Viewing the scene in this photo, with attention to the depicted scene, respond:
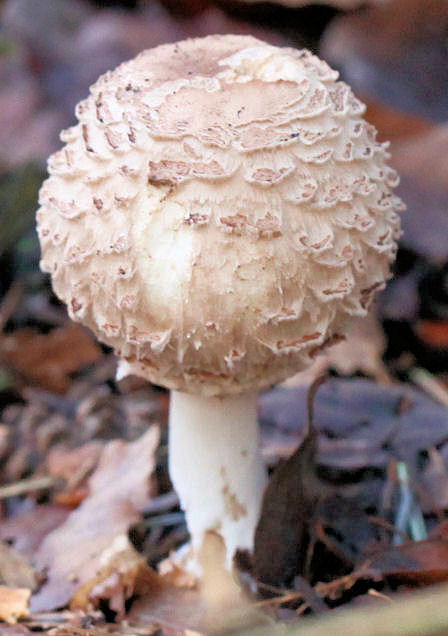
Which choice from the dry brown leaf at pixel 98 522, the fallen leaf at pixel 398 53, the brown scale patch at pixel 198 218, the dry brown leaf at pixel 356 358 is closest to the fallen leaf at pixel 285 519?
the dry brown leaf at pixel 98 522

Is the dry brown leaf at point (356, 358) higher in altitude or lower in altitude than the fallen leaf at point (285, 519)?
higher

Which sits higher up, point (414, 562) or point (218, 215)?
point (218, 215)

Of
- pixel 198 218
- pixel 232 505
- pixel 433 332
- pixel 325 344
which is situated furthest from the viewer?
pixel 433 332

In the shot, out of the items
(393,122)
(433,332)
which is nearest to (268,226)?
(433,332)

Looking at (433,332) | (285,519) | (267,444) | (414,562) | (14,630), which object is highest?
(433,332)

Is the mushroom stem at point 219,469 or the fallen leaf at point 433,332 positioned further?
the fallen leaf at point 433,332

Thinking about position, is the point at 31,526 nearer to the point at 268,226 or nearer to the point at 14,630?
the point at 14,630

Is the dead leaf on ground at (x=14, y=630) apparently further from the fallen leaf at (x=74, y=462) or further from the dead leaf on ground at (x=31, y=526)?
the fallen leaf at (x=74, y=462)
